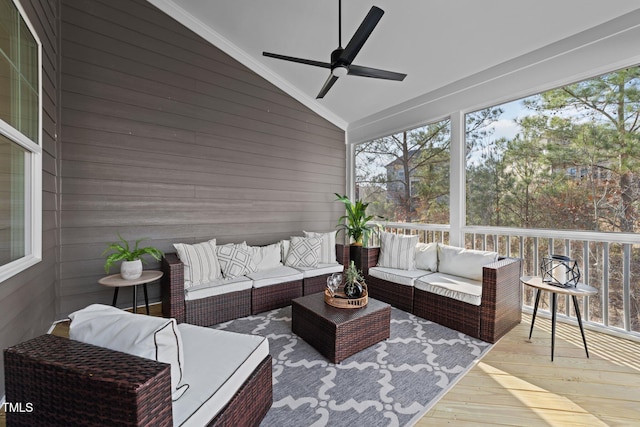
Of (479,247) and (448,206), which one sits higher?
(448,206)

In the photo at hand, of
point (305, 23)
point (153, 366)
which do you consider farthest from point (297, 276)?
point (305, 23)

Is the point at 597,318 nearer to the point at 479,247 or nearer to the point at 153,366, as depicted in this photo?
the point at 479,247

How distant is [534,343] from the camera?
2.74 metres

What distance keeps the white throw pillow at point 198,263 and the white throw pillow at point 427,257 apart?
2.57m

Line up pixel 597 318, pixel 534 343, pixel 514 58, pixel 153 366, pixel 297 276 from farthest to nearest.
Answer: pixel 297 276 < pixel 514 58 < pixel 597 318 < pixel 534 343 < pixel 153 366

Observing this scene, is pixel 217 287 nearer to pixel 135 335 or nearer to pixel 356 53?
pixel 135 335

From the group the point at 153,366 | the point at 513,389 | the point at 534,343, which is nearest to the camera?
the point at 153,366

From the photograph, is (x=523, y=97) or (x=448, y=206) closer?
(x=523, y=97)

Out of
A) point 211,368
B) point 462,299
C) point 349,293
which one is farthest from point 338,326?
point 462,299

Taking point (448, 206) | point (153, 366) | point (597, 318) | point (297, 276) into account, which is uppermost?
point (448, 206)

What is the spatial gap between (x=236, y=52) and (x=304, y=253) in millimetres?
3144

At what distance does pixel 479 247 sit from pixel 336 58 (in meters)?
3.02

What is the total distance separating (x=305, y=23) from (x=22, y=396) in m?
3.97

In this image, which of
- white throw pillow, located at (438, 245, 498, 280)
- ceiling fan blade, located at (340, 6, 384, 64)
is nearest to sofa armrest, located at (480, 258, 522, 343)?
white throw pillow, located at (438, 245, 498, 280)
